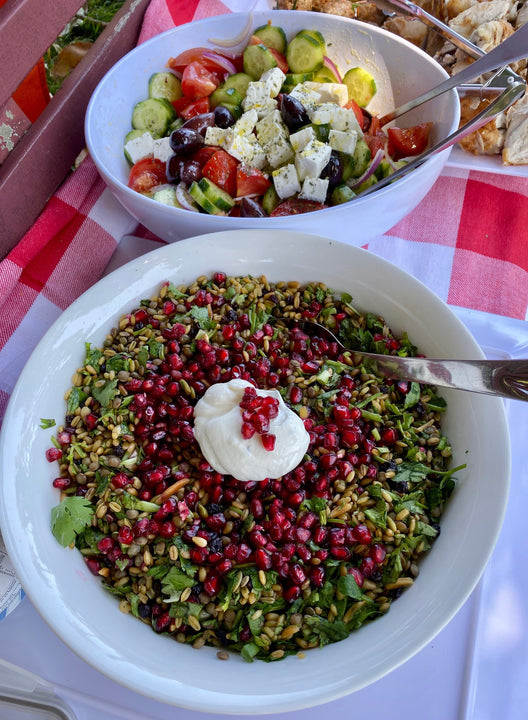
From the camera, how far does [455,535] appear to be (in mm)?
1347

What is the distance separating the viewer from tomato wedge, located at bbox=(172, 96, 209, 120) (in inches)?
87.3

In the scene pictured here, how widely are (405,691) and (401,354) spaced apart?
0.84m

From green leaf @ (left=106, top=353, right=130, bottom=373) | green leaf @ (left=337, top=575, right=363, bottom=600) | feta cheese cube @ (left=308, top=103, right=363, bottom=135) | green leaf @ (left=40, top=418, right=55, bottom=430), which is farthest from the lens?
feta cheese cube @ (left=308, top=103, right=363, bottom=135)

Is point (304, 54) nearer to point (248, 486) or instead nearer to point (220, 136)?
point (220, 136)

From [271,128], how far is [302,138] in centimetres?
14

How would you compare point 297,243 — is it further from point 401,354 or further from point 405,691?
point 405,691

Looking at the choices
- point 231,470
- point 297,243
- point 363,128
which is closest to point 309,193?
point 297,243

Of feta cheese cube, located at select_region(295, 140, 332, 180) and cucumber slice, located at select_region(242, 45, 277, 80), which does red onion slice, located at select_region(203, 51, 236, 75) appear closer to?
cucumber slice, located at select_region(242, 45, 277, 80)

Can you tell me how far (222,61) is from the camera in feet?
7.63

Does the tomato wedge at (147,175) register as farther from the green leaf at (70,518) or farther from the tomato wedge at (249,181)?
the green leaf at (70,518)

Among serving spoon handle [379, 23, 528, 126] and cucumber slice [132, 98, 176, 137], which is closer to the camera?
serving spoon handle [379, 23, 528, 126]

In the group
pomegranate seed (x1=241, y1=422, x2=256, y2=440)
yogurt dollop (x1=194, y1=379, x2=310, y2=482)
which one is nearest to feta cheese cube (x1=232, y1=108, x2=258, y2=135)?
yogurt dollop (x1=194, y1=379, x2=310, y2=482)

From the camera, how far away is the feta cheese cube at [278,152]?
2.01m

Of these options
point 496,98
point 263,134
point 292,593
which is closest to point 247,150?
point 263,134
